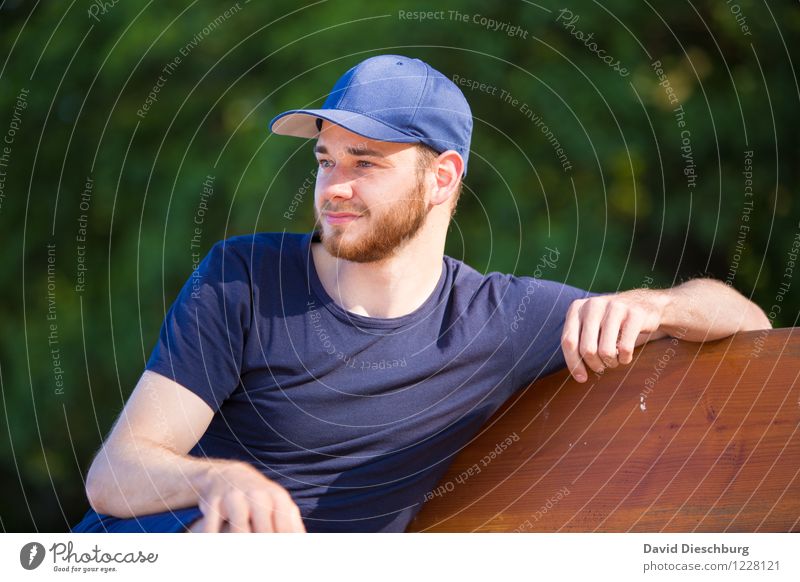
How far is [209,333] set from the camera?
6.12 feet

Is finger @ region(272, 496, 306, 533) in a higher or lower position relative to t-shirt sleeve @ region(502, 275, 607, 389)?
lower

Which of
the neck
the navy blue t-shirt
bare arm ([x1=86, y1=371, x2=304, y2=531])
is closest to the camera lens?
bare arm ([x1=86, y1=371, x2=304, y2=531])

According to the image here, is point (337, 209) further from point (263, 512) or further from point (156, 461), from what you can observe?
point (263, 512)

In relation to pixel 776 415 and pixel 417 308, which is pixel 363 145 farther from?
pixel 776 415

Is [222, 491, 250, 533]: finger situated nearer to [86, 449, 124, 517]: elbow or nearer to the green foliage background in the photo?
[86, 449, 124, 517]: elbow

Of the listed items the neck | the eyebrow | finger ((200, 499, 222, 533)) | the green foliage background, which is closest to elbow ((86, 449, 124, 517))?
finger ((200, 499, 222, 533))

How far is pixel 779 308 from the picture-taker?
340cm

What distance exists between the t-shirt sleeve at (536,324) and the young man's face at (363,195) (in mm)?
256

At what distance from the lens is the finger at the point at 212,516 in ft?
4.58

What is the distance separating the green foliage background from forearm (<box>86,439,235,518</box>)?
178 centimetres

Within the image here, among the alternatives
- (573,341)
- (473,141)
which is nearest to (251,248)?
(573,341)

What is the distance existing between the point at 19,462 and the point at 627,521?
3095 mm

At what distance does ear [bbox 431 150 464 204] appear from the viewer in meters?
2.11

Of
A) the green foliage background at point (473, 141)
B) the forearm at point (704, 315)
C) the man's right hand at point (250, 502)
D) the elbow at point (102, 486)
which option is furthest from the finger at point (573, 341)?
the green foliage background at point (473, 141)
